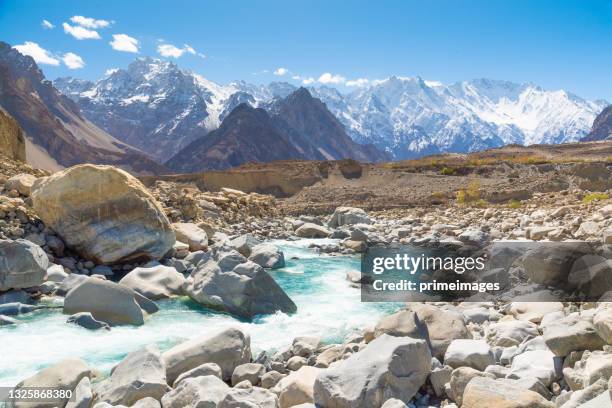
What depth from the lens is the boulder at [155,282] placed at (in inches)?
553

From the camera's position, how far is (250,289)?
12930mm

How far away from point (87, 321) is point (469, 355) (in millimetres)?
8428

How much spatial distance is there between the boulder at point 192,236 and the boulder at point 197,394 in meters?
14.8

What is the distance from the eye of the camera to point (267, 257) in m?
19.5

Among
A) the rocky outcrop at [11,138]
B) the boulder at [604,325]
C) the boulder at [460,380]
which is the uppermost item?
the rocky outcrop at [11,138]

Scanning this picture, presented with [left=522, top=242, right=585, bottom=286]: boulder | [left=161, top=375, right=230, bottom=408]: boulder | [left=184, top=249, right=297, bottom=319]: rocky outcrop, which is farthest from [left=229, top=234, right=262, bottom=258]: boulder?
[left=161, top=375, right=230, bottom=408]: boulder

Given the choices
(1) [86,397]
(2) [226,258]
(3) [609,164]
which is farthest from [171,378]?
(3) [609,164]

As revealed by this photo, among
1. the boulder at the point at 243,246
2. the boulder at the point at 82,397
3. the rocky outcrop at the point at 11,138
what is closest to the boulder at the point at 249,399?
the boulder at the point at 82,397

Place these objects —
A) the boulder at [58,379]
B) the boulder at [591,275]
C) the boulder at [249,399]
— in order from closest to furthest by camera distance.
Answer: the boulder at [249,399]
the boulder at [58,379]
the boulder at [591,275]

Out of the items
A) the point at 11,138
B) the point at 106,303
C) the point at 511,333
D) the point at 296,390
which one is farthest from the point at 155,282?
the point at 11,138

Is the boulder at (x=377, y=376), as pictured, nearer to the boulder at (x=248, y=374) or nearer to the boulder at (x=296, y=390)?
the boulder at (x=296, y=390)

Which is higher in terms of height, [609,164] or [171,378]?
[609,164]

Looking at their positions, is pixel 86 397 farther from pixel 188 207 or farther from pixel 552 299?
pixel 188 207

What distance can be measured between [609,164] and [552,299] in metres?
54.9
